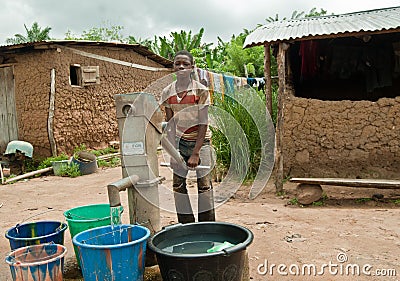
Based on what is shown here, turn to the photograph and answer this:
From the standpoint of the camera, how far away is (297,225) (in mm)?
3801

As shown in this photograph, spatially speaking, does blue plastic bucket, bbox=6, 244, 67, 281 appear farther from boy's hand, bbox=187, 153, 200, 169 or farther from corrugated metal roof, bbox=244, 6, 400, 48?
corrugated metal roof, bbox=244, 6, 400, 48

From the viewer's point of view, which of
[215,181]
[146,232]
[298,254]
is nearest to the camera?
[146,232]

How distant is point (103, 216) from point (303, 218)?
220cm

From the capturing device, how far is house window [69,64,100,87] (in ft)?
27.0

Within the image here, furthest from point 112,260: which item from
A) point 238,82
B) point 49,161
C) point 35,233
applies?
point 49,161

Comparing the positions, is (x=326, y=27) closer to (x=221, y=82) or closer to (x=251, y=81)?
(x=221, y=82)

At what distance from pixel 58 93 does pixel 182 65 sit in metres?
5.65

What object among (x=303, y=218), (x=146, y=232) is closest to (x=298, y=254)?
(x=303, y=218)

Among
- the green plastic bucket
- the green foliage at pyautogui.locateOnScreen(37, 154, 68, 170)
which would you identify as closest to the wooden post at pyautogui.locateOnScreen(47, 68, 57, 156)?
the green foliage at pyautogui.locateOnScreen(37, 154, 68, 170)

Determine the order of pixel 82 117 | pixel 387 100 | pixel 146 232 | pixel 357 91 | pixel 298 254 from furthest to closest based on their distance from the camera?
pixel 82 117 < pixel 357 91 < pixel 387 100 < pixel 298 254 < pixel 146 232

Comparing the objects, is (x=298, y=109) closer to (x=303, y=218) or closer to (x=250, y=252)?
(x=303, y=218)

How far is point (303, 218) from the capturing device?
4051mm

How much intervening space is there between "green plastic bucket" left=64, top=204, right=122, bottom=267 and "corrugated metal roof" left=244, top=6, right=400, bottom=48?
3254mm

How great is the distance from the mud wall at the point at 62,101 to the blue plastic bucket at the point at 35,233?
5.42 meters
